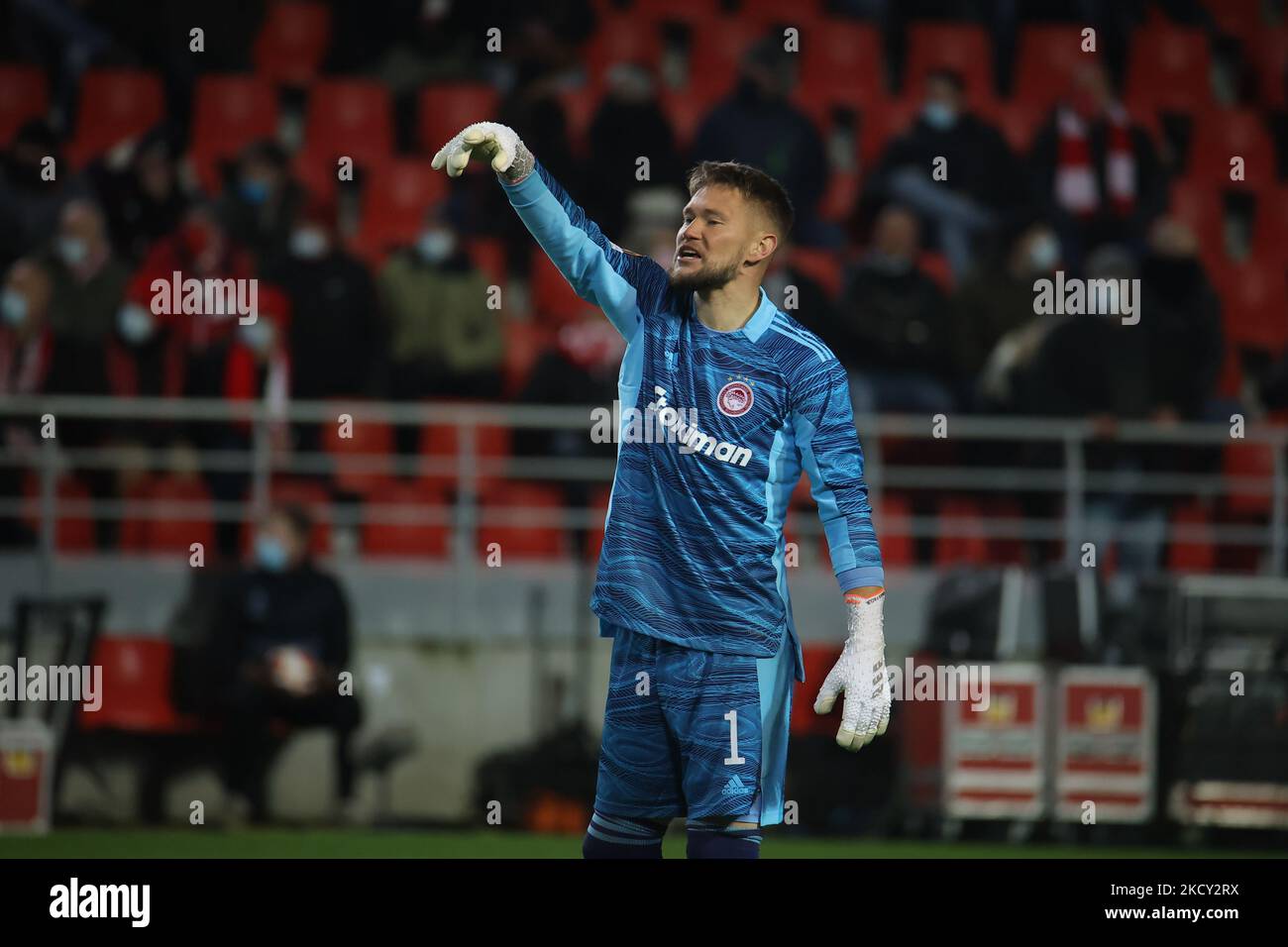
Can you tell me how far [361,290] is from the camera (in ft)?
41.0

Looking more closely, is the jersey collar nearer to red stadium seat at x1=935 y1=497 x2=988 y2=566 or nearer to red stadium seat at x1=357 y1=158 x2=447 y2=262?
red stadium seat at x1=935 y1=497 x2=988 y2=566

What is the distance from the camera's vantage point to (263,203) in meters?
13.2

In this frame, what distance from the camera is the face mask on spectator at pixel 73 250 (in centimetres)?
1288

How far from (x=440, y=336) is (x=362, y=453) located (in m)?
0.98

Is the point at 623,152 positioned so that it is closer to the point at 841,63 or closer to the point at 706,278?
the point at 841,63

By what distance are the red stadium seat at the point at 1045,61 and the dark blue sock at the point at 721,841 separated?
11560 millimetres

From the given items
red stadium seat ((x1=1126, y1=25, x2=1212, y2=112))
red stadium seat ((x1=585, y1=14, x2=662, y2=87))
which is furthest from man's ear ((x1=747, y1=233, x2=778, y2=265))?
red stadium seat ((x1=1126, y1=25, x2=1212, y2=112))

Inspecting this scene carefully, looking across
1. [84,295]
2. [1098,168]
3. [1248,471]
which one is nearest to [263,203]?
Answer: [84,295]

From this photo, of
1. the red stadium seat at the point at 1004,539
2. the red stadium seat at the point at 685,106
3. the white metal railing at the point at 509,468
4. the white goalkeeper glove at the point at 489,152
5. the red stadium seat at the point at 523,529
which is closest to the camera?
the white goalkeeper glove at the point at 489,152

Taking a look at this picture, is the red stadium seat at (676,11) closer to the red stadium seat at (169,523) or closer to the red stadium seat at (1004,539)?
the red stadium seat at (1004,539)

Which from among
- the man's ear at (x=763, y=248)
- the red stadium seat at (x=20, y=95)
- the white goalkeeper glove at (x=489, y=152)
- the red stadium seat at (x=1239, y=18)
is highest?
the red stadium seat at (x=1239, y=18)

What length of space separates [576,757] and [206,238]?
432cm

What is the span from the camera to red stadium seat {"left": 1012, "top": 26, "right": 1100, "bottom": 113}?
15961mm

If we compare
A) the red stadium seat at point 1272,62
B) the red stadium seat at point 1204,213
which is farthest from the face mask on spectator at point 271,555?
the red stadium seat at point 1272,62
